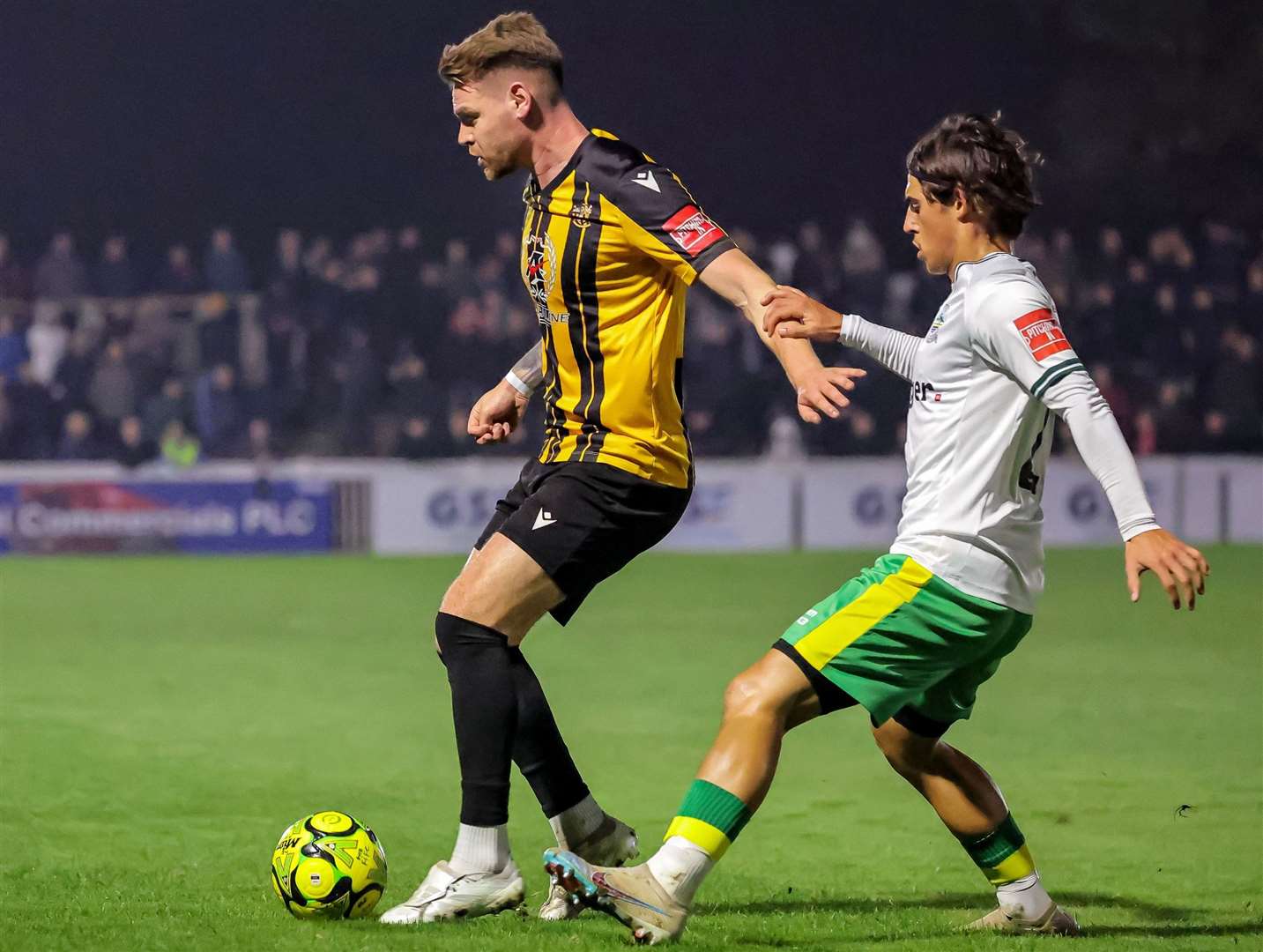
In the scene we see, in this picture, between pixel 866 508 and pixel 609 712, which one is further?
pixel 866 508

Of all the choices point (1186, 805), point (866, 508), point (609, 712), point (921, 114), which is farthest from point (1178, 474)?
point (1186, 805)

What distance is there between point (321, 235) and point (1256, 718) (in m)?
16.7

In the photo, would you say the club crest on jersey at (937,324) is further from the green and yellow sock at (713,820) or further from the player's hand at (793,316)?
the green and yellow sock at (713,820)

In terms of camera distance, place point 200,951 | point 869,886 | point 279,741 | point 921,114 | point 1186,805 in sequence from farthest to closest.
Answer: point 921,114 → point 279,741 → point 1186,805 → point 869,886 → point 200,951

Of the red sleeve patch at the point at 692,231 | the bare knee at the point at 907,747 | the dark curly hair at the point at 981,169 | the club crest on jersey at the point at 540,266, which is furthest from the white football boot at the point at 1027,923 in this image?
the club crest on jersey at the point at 540,266

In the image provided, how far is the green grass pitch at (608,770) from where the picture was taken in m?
4.38

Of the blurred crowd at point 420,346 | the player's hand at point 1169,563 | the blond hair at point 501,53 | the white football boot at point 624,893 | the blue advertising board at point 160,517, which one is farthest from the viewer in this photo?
the blurred crowd at point 420,346

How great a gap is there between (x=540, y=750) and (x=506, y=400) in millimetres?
1064

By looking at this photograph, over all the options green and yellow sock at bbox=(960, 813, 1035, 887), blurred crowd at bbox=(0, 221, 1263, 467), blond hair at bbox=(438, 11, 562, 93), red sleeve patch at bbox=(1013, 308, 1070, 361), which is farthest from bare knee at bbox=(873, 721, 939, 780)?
blurred crowd at bbox=(0, 221, 1263, 467)

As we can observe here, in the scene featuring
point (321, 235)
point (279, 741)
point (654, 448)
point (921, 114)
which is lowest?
point (279, 741)

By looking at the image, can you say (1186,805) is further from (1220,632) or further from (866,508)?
(866,508)

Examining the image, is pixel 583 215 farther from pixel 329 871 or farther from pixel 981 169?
pixel 329 871

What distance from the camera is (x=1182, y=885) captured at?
4.92 metres

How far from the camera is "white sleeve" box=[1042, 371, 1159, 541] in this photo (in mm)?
3553
